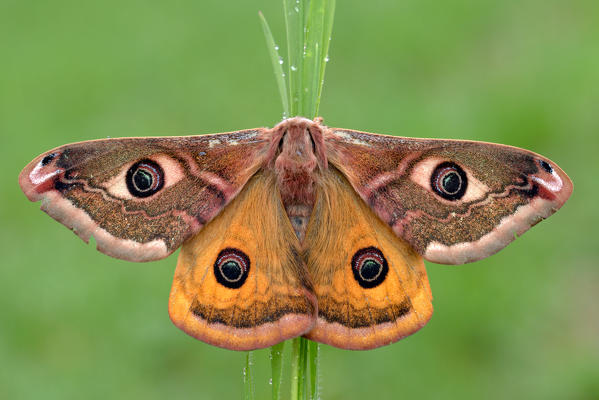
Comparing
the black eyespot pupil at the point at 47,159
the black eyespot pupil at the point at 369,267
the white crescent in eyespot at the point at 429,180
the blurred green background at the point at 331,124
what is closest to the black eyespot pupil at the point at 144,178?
the black eyespot pupil at the point at 47,159

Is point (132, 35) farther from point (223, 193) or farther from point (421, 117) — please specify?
point (223, 193)

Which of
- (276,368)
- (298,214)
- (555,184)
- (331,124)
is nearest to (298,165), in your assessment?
(298,214)

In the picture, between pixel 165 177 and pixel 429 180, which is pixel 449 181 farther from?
pixel 165 177

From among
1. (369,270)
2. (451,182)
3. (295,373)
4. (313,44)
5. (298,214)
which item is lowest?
(295,373)

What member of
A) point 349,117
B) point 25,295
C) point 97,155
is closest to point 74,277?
point 25,295

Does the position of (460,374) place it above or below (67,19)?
below

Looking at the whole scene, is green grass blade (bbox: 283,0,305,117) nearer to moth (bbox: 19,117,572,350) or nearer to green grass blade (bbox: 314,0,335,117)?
green grass blade (bbox: 314,0,335,117)

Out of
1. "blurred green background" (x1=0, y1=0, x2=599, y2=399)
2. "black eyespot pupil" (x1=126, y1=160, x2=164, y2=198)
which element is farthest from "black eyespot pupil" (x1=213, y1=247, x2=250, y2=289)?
"blurred green background" (x1=0, y1=0, x2=599, y2=399)
